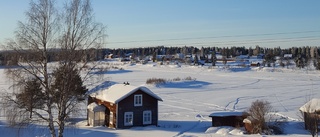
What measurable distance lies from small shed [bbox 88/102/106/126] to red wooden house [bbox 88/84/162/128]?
0.83ft

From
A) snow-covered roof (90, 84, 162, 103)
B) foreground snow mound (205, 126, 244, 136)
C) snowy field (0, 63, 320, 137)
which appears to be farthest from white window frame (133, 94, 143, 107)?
foreground snow mound (205, 126, 244, 136)

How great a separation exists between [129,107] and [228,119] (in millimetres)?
7716

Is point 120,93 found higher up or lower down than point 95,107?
higher up

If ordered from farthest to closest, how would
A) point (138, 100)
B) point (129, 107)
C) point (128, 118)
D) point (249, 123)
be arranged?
point (138, 100), point (129, 107), point (128, 118), point (249, 123)

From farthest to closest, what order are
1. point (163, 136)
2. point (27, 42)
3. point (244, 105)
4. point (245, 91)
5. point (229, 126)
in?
point (245, 91) < point (244, 105) < point (229, 126) < point (163, 136) < point (27, 42)

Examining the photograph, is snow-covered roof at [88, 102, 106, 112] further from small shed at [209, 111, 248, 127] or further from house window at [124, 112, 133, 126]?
small shed at [209, 111, 248, 127]

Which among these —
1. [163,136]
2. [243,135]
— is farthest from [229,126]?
[163,136]

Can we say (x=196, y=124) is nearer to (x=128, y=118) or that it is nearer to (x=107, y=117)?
(x=128, y=118)

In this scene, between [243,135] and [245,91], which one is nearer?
[243,135]

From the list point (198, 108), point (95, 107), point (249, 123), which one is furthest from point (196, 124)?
point (198, 108)

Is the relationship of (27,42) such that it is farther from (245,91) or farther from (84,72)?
(245,91)

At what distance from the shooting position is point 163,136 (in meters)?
24.9

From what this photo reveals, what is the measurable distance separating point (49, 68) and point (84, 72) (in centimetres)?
160

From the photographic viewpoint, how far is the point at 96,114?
99.1 ft
